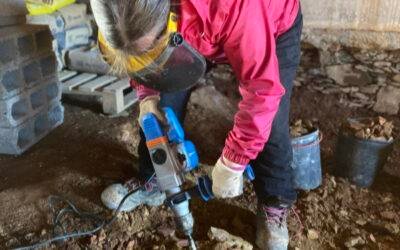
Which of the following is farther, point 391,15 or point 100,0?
point 391,15

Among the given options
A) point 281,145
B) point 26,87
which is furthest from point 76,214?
point 281,145

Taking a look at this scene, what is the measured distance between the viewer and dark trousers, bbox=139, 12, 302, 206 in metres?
1.74

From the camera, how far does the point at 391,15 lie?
2.74m

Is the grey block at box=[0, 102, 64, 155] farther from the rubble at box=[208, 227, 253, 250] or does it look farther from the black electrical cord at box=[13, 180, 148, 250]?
the rubble at box=[208, 227, 253, 250]

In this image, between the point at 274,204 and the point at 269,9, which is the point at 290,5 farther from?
the point at 274,204

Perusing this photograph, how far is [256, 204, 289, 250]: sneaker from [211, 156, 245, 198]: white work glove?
324mm

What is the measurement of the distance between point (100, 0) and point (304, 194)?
4.98 feet

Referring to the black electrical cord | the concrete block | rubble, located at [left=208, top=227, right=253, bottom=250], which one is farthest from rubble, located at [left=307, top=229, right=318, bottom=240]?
the concrete block

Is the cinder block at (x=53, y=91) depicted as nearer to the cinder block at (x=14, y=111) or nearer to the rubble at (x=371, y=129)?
the cinder block at (x=14, y=111)

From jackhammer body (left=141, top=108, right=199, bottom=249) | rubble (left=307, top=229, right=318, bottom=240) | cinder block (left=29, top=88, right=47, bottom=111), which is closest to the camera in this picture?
jackhammer body (left=141, top=108, right=199, bottom=249)

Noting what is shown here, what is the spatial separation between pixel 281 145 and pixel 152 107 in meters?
0.59

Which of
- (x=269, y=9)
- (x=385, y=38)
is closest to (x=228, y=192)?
(x=269, y=9)

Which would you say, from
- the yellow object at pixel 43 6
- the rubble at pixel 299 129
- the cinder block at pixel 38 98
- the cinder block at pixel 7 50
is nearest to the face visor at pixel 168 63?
the rubble at pixel 299 129

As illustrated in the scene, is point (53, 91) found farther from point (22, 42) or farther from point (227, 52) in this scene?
point (227, 52)
